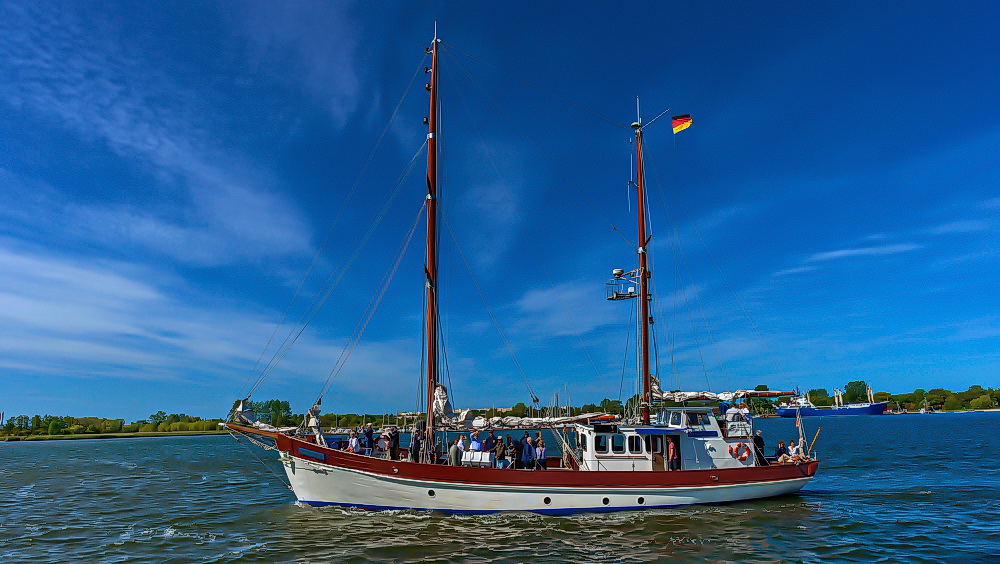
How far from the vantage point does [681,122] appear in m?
33.2

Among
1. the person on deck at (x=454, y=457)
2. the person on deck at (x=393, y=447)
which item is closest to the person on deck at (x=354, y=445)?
the person on deck at (x=393, y=447)

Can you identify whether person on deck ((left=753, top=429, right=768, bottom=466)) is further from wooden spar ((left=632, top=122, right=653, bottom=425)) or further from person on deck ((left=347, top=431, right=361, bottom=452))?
person on deck ((left=347, top=431, right=361, bottom=452))

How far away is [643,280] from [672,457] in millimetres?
10228

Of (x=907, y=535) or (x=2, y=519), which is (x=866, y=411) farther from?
(x=2, y=519)

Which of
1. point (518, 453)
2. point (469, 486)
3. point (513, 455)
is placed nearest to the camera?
point (469, 486)

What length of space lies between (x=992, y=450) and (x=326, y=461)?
193 feet

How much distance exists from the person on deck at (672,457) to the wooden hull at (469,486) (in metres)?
0.73

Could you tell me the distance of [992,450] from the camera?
4772 centimetres

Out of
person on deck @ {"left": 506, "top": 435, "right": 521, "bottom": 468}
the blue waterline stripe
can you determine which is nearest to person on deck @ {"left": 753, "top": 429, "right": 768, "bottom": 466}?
the blue waterline stripe

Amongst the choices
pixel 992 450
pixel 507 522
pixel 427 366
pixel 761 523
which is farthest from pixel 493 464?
pixel 992 450

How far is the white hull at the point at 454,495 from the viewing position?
21.3 meters

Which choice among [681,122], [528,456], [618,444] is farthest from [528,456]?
[681,122]

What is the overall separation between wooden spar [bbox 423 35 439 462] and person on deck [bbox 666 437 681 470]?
1047 centimetres

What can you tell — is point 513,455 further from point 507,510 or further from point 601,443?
point 601,443
